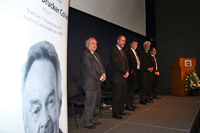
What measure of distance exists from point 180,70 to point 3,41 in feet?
20.5

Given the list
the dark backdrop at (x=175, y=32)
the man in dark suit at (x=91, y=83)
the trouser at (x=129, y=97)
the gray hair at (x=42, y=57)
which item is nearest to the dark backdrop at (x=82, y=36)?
the man in dark suit at (x=91, y=83)

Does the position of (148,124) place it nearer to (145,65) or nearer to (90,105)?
(90,105)

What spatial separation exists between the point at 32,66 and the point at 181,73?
6000 mm

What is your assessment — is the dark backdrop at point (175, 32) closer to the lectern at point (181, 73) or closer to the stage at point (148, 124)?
the lectern at point (181, 73)

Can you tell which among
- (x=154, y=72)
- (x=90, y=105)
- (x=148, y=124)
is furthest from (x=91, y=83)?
(x=154, y=72)

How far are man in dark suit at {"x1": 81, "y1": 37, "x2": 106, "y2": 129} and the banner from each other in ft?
4.26

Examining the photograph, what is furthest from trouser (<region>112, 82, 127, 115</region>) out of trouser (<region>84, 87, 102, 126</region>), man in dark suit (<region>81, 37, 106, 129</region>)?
trouser (<region>84, 87, 102, 126</region>)

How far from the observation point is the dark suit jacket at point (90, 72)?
2.85 metres

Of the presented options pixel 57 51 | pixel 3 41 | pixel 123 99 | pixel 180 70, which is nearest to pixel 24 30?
pixel 3 41

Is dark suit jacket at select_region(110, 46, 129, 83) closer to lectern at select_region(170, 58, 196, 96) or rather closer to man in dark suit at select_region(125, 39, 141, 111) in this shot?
man in dark suit at select_region(125, 39, 141, 111)

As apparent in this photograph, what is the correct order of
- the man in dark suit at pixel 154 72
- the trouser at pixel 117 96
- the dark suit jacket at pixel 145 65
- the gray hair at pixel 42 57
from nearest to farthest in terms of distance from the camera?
the gray hair at pixel 42 57
the trouser at pixel 117 96
the dark suit jacket at pixel 145 65
the man in dark suit at pixel 154 72

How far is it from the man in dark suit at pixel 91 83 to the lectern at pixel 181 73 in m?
4.26

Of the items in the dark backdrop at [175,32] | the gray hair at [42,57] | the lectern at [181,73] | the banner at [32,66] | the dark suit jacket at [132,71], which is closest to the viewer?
the banner at [32,66]

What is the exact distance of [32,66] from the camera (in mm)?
1162
